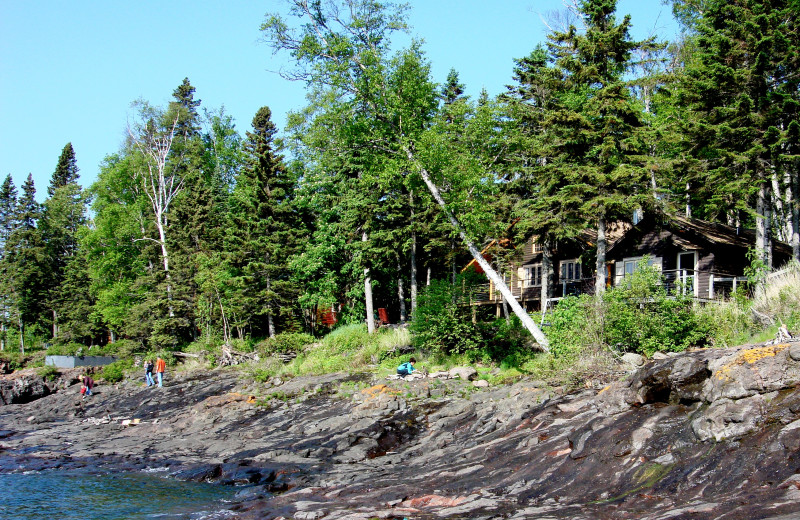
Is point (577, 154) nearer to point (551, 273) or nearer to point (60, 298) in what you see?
point (551, 273)

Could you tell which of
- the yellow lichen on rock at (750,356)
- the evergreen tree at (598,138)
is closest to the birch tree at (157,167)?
the evergreen tree at (598,138)

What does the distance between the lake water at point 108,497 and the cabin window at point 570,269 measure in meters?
27.4

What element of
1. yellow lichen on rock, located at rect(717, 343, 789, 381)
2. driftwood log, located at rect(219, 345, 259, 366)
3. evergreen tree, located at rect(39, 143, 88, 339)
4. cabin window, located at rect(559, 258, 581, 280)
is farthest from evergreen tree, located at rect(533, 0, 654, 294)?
evergreen tree, located at rect(39, 143, 88, 339)

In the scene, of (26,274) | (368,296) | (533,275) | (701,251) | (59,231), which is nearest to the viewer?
(701,251)

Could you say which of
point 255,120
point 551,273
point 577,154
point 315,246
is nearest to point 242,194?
point 255,120

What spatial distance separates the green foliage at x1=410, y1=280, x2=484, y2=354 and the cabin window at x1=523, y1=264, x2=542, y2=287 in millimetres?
13576

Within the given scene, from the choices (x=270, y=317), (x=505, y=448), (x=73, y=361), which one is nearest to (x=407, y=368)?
(x=505, y=448)

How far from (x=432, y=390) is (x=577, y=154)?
12683 mm

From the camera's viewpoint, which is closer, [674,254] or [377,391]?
[377,391]

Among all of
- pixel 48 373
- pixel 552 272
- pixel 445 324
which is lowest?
pixel 48 373

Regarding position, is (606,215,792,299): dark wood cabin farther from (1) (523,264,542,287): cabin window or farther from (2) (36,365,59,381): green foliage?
(2) (36,365,59,381): green foliage

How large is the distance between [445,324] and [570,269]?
1491 centimetres

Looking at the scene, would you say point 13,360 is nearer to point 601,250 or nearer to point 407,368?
point 407,368

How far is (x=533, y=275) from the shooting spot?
133 ft
